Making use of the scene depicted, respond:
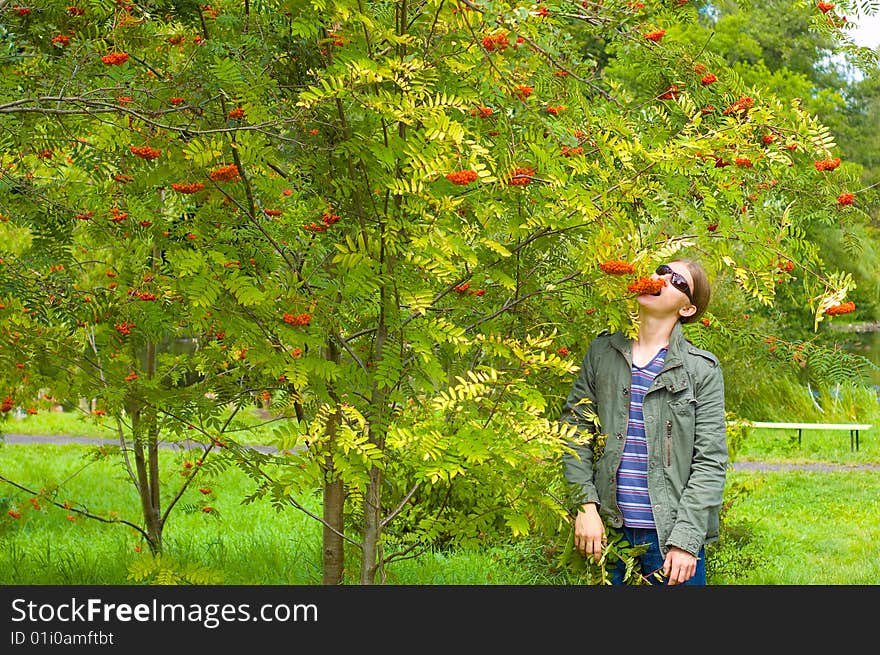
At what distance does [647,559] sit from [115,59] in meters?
2.43

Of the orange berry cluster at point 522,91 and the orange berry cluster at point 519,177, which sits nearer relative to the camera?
the orange berry cluster at point 519,177

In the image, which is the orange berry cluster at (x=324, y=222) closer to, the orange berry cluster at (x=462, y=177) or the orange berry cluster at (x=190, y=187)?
the orange berry cluster at (x=190, y=187)

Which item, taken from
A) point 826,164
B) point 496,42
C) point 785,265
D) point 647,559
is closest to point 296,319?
point 496,42

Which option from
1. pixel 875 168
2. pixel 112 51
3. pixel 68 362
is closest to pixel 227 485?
pixel 68 362

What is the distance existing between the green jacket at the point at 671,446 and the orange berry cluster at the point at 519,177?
0.63 m

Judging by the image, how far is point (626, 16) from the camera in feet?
14.3

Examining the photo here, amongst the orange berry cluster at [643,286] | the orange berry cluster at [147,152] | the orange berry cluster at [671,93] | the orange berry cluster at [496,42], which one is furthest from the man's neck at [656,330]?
the orange berry cluster at [147,152]

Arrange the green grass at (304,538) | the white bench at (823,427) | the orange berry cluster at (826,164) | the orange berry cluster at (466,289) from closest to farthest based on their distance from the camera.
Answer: the orange berry cluster at (466,289) < the orange berry cluster at (826,164) < the green grass at (304,538) < the white bench at (823,427)

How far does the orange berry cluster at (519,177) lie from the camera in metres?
3.05

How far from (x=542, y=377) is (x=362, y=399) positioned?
85 cm

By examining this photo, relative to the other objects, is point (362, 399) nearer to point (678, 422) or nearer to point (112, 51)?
point (678, 422)

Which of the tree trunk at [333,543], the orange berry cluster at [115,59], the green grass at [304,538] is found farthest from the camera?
the green grass at [304,538]

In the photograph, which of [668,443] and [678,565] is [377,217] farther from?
[678,565]

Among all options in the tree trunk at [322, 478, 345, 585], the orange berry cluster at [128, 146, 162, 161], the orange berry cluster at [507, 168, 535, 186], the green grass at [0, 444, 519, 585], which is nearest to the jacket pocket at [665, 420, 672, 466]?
the orange berry cluster at [507, 168, 535, 186]
